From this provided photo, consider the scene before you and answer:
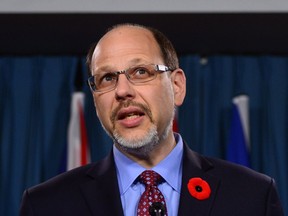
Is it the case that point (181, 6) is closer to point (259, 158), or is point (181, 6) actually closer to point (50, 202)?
point (259, 158)

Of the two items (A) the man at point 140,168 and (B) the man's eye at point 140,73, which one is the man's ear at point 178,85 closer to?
(A) the man at point 140,168

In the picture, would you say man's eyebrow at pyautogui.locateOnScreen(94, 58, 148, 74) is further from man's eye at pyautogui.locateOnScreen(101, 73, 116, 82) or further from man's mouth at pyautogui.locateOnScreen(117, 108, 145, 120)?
man's mouth at pyautogui.locateOnScreen(117, 108, 145, 120)

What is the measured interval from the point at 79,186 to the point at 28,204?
0.13 metres

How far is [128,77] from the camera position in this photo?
5.13 feet

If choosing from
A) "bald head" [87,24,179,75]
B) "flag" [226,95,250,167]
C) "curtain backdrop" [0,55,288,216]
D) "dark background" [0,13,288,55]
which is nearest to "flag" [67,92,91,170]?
"curtain backdrop" [0,55,288,216]

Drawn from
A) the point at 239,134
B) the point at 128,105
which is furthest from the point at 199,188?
the point at 239,134

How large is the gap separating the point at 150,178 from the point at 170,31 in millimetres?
1512

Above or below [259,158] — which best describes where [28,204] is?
above

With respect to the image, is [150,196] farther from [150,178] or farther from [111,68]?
[111,68]

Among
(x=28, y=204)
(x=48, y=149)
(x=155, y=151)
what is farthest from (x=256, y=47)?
(x=28, y=204)

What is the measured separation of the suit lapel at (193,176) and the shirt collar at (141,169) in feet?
0.07

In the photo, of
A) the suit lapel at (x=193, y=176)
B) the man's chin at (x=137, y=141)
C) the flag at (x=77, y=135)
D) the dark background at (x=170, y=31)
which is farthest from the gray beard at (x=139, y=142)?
the flag at (x=77, y=135)

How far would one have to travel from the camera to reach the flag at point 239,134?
300cm

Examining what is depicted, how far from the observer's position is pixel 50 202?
155 cm
